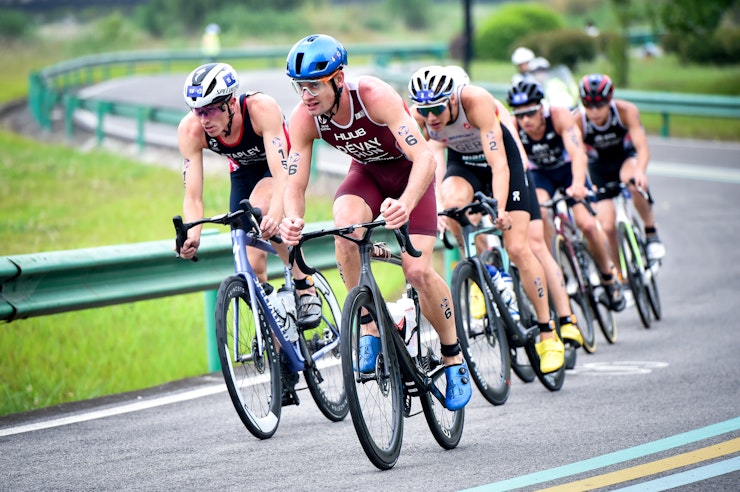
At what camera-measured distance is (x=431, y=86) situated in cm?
811

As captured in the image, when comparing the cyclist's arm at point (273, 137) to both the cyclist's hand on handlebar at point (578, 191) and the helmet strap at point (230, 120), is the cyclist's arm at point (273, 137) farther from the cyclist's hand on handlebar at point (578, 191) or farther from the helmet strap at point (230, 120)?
the cyclist's hand on handlebar at point (578, 191)

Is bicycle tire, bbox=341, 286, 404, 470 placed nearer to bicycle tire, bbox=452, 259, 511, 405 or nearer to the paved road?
the paved road

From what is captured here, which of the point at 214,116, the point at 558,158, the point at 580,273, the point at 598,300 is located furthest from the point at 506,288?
the point at 558,158

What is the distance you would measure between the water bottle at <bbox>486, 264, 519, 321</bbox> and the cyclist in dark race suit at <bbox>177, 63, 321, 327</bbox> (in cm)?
129

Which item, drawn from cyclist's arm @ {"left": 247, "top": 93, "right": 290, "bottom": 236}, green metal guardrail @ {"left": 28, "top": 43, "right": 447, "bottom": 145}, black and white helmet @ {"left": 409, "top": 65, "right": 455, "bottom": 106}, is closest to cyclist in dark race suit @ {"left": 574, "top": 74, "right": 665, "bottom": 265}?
black and white helmet @ {"left": 409, "top": 65, "right": 455, "bottom": 106}

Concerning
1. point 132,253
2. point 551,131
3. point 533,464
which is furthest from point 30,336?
point 533,464

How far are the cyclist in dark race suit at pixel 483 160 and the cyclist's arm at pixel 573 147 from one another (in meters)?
1.08

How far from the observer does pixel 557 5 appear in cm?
5781

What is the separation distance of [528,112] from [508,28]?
33.1 metres

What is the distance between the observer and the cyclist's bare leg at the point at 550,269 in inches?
366

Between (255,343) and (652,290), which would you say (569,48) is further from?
(255,343)

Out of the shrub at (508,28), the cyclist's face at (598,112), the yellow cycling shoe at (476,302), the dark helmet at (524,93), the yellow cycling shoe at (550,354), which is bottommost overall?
the yellow cycling shoe at (550,354)

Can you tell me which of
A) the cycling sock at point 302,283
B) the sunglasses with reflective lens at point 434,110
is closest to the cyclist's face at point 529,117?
the sunglasses with reflective lens at point 434,110

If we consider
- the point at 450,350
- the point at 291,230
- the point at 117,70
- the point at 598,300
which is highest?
the point at 117,70
